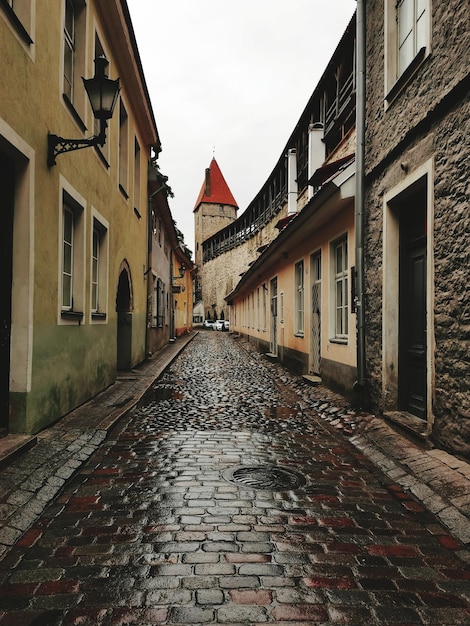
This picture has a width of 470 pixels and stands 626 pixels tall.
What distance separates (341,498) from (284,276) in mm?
12072

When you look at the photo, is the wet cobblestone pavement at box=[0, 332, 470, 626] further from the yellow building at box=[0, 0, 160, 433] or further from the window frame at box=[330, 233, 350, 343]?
the window frame at box=[330, 233, 350, 343]

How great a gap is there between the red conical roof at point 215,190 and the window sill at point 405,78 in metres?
72.9

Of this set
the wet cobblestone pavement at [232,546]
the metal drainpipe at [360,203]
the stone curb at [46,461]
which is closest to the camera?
the wet cobblestone pavement at [232,546]

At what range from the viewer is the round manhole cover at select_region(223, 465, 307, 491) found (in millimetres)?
4555

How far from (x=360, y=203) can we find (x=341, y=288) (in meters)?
2.35

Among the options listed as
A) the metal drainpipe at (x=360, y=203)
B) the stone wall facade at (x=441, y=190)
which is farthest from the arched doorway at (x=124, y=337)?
the stone wall facade at (x=441, y=190)

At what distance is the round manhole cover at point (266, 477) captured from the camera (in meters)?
4.55

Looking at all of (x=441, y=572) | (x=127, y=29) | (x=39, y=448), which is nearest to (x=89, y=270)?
(x=39, y=448)

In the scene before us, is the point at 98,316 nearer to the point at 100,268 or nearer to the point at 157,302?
the point at 100,268

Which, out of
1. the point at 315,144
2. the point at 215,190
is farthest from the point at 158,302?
the point at 215,190

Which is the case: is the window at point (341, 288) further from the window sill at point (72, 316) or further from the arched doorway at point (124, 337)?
the arched doorway at point (124, 337)

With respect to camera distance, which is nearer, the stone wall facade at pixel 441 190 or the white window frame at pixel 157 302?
the stone wall facade at pixel 441 190

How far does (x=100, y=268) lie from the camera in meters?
9.60

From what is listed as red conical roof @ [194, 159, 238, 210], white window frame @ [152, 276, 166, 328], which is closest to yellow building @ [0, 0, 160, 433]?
white window frame @ [152, 276, 166, 328]
